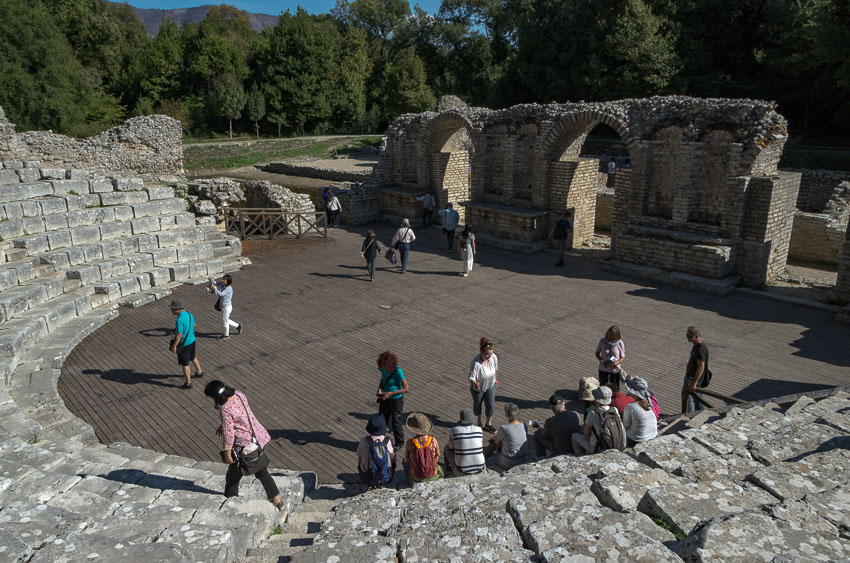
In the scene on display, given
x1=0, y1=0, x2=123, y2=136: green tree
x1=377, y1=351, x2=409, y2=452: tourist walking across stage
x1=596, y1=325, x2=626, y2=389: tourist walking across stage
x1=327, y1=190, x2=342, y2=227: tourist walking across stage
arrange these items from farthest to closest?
x1=0, y1=0, x2=123, y2=136: green tree < x1=327, y1=190, x2=342, y2=227: tourist walking across stage < x1=596, y1=325, x2=626, y2=389: tourist walking across stage < x1=377, y1=351, x2=409, y2=452: tourist walking across stage

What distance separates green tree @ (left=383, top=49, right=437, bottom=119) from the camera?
167 feet

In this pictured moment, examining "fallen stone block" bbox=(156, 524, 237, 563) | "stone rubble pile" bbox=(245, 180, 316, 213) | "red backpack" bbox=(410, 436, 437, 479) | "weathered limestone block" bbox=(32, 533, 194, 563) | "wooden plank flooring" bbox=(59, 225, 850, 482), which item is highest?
"stone rubble pile" bbox=(245, 180, 316, 213)

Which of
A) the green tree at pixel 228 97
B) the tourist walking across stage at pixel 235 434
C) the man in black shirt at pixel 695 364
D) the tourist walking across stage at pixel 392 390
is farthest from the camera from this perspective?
the green tree at pixel 228 97

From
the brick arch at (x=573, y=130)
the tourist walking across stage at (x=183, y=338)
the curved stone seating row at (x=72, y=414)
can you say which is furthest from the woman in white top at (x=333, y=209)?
the tourist walking across stage at (x=183, y=338)

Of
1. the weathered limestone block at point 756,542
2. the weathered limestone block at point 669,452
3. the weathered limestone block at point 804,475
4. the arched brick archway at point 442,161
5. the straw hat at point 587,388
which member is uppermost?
the arched brick archway at point 442,161

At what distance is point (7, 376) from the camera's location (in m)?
8.63

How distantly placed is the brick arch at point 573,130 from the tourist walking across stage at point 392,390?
10.8 m

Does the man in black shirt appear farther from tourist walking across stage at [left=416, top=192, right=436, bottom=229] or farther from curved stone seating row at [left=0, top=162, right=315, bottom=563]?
tourist walking across stage at [left=416, top=192, right=436, bottom=229]

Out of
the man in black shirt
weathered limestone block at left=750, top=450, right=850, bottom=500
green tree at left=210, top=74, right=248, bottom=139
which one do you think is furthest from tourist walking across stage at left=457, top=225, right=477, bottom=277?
green tree at left=210, top=74, right=248, bottom=139

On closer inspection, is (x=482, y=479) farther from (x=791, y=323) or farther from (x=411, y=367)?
(x=791, y=323)

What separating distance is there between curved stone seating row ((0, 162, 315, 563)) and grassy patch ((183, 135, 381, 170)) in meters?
26.4

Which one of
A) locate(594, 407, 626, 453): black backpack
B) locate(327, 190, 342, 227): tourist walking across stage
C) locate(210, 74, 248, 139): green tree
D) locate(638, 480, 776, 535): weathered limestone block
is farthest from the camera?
locate(210, 74, 248, 139): green tree

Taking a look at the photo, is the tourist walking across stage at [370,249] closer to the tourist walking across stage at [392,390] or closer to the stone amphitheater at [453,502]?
the stone amphitheater at [453,502]

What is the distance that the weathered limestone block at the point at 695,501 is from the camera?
4.12 m
